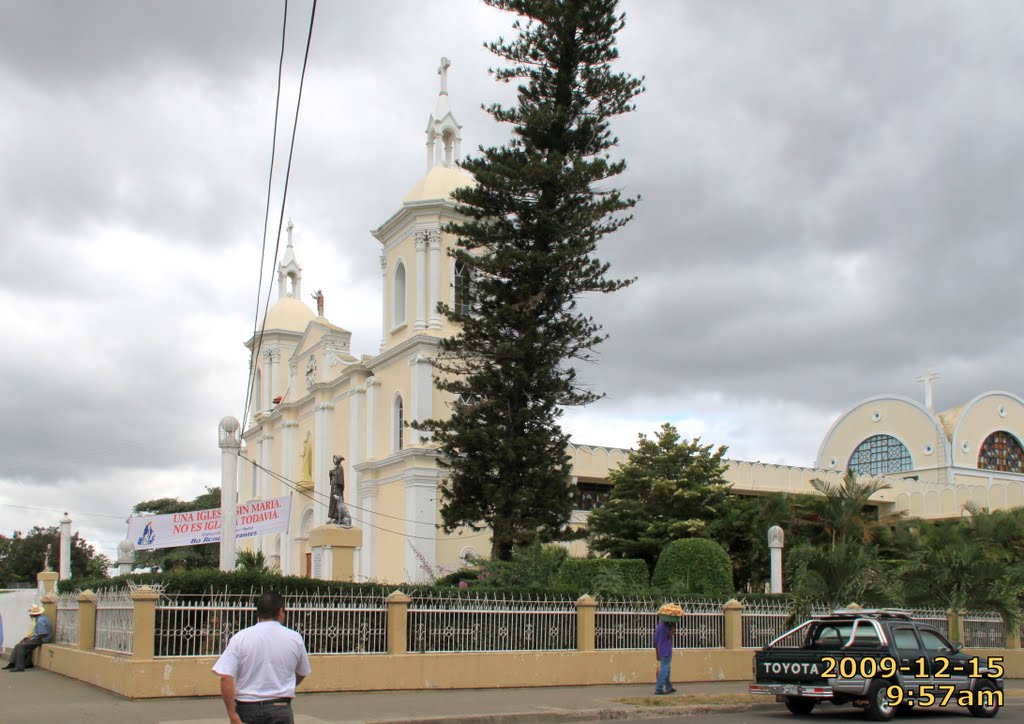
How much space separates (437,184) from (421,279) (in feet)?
11.2

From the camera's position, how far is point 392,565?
3275 centimetres

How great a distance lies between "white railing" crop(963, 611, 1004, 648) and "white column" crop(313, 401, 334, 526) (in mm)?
23358

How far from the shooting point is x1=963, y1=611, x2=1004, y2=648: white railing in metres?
21.6

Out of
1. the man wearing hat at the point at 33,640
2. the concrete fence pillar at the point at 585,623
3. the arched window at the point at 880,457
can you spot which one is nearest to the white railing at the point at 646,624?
the concrete fence pillar at the point at 585,623

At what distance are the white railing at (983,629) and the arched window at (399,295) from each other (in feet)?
65.5

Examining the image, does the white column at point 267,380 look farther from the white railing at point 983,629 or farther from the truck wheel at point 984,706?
the truck wheel at point 984,706

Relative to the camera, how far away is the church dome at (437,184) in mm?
34875

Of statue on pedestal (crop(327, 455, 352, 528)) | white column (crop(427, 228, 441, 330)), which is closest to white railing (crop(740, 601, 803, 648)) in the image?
statue on pedestal (crop(327, 455, 352, 528))

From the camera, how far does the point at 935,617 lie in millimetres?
20906

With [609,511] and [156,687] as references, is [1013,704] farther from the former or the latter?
[609,511]

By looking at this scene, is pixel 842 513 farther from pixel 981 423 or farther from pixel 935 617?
pixel 981 423

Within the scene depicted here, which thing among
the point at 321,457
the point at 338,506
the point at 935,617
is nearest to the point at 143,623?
the point at 338,506

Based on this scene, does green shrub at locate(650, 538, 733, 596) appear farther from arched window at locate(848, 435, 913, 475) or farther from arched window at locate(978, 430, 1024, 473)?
arched window at locate(978, 430, 1024, 473)

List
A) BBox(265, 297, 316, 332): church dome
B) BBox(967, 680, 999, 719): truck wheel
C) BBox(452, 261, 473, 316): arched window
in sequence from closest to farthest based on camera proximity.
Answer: BBox(967, 680, 999, 719): truck wheel, BBox(452, 261, 473, 316): arched window, BBox(265, 297, 316, 332): church dome
